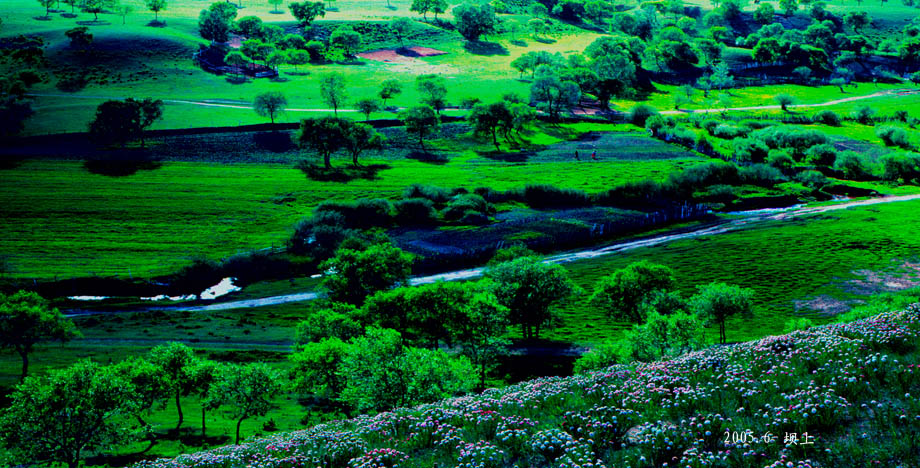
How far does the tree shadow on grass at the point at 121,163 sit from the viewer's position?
16750 cm

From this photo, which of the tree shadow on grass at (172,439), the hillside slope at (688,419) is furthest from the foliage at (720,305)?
the tree shadow on grass at (172,439)

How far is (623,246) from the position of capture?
135m

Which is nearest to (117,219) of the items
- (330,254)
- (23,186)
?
(23,186)

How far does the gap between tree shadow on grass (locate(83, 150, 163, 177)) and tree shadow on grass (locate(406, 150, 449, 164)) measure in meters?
70.9

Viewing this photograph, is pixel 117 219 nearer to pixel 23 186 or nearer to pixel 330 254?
pixel 23 186

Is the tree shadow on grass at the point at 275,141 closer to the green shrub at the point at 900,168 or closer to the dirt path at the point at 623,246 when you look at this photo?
the dirt path at the point at 623,246

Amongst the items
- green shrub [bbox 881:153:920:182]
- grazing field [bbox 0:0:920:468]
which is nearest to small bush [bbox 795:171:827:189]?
grazing field [bbox 0:0:920:468]

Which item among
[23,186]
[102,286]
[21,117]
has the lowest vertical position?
[102,286]

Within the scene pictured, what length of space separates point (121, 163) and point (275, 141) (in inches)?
1674

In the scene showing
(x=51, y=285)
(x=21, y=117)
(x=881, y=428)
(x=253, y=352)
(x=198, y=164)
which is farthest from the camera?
(x=21, y=117)

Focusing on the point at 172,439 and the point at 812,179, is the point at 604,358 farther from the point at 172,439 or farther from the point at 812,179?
the point at 812,179

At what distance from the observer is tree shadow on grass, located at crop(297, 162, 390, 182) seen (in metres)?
172

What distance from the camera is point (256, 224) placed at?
14500cm

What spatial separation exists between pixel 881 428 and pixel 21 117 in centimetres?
23009
